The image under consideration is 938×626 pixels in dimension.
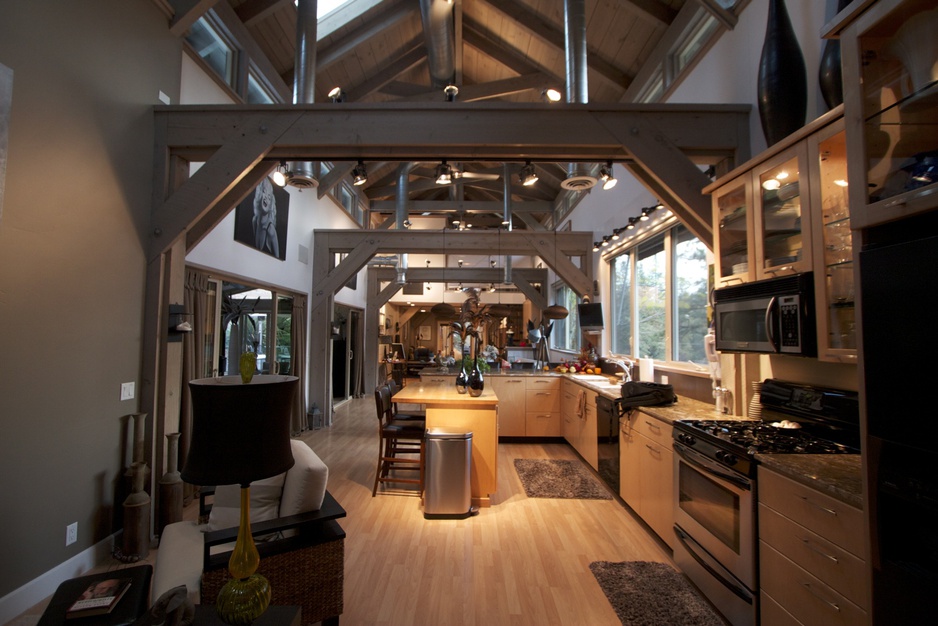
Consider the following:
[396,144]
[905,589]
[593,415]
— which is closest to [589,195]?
[593,415]

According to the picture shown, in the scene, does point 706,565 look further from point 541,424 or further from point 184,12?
point 184,12

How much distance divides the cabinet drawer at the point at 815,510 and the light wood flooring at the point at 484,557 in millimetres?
1092

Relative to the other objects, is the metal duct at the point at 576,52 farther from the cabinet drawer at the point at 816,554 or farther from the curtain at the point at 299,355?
the curtain at the point at 299,355

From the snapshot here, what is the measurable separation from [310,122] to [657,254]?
13.1ft

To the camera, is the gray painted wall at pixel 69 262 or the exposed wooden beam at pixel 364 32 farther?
the exposed wooden beam at pixel 364 32

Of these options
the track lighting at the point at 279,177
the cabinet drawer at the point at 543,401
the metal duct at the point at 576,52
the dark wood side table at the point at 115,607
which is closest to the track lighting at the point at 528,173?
the metal duct at the point at 576,52

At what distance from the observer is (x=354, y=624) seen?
2.15m

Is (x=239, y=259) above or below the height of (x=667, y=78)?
below

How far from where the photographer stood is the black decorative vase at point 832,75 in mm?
2004

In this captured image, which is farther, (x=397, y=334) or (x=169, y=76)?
(x=397, y=334)

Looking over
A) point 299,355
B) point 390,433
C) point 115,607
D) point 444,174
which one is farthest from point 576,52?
point 299,355

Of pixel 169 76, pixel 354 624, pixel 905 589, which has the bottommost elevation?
pixel 354 624

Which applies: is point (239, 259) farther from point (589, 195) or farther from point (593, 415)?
point (589, 195)

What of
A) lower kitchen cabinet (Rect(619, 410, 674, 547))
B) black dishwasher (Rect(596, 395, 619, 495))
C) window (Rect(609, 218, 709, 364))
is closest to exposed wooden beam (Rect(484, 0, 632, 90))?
window (Rect(609, 218, 709, 364))
